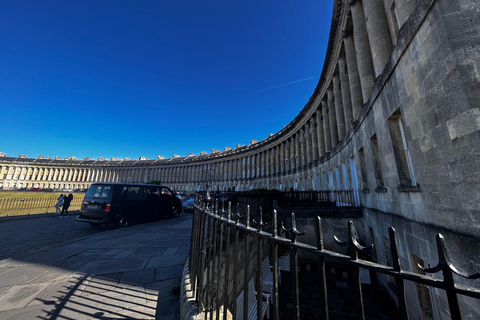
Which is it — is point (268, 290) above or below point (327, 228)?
below

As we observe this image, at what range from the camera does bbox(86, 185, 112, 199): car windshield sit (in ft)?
31.5

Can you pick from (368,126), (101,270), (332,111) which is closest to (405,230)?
(368,126)

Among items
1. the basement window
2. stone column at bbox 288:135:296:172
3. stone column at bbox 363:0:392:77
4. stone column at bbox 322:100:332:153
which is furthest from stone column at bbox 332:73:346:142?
stone column at bbox 288:135:296:172

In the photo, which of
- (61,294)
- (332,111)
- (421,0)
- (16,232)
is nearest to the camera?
(61,294)

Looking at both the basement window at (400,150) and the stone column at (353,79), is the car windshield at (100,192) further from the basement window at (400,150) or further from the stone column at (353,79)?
the stone column at (353,79)

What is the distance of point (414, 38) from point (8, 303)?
9.17 meters

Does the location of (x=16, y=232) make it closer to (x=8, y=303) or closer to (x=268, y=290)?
(x=8, y=303)

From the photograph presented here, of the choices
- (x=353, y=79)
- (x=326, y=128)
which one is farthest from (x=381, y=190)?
(x=326, y=128)

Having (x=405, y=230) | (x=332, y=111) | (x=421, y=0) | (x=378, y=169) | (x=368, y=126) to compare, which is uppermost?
(x=332, y=111)

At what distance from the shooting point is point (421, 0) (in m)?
4.04

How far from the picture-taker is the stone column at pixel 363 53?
9852mm

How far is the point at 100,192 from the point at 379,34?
48.4ft

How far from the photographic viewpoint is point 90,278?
163 inches

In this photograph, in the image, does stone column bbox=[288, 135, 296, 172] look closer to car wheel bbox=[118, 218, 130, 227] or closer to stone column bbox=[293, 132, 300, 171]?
stone column bbox=[293, 132, 300, 171]
